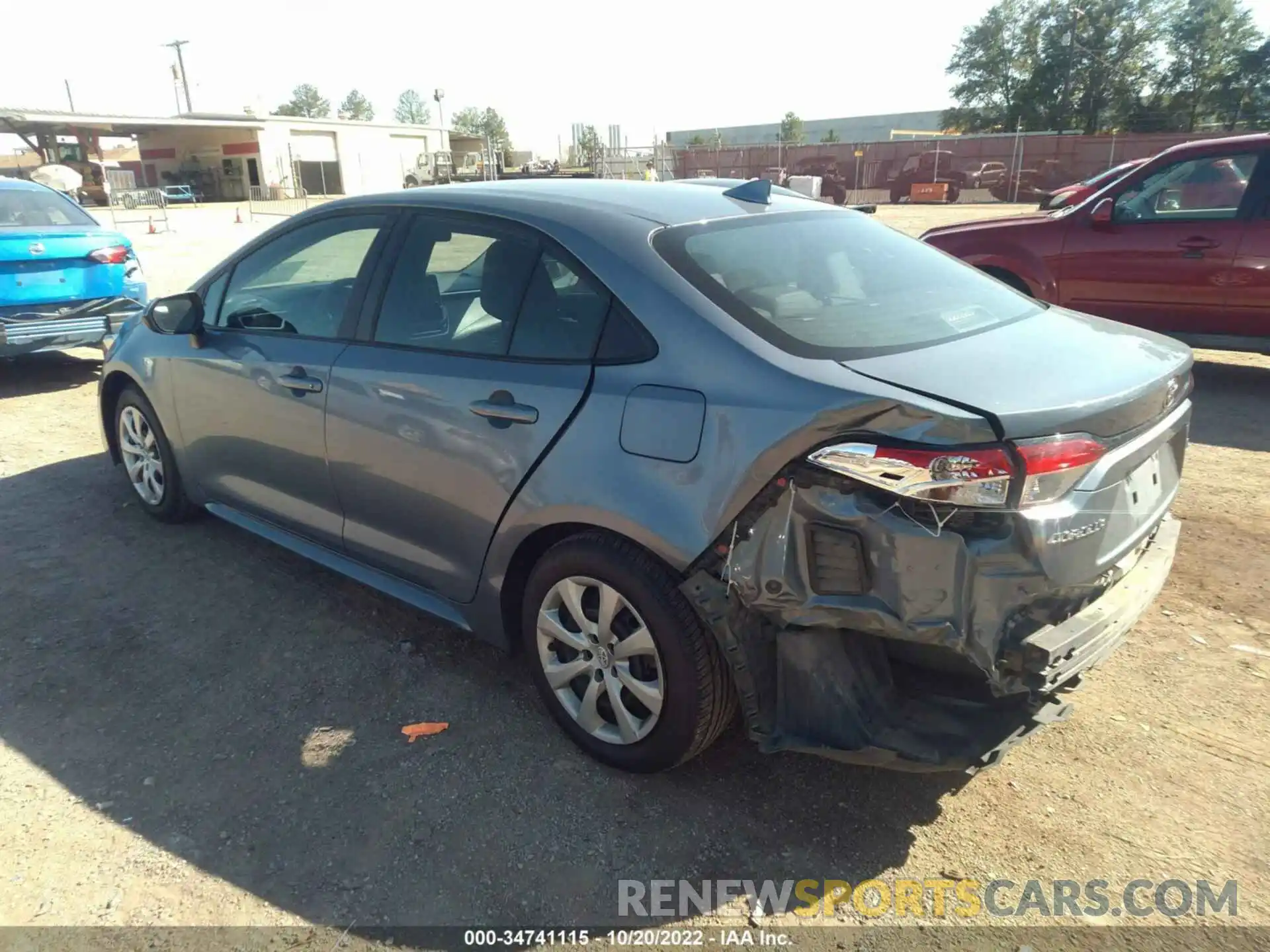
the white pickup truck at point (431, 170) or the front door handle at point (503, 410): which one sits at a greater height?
the white pickup truck at point (431, 170)

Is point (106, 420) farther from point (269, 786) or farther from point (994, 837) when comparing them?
point (994, 837)

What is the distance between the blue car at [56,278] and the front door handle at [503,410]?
633 centimetres

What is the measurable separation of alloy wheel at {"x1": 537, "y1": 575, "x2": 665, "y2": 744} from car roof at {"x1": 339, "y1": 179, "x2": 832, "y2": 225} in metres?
1.24

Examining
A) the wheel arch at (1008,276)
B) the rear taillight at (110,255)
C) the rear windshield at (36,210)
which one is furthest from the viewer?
the rear windshield at (36,210)

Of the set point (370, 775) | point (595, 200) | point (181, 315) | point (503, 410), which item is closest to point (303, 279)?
point (181, 315)

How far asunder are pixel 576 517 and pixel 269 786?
1.31m

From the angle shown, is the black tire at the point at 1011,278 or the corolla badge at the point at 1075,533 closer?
the corolla badge at the point at 1075,533

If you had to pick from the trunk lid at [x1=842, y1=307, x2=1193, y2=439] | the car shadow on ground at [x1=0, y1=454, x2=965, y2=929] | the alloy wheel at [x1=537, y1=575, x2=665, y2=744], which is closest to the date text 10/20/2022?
the car shadow on ground at [x1=0, y1=454, x2=965, y2=929]

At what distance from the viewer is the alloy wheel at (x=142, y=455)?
15.7 ft

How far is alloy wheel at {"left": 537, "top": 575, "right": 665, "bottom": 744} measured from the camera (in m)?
2.71

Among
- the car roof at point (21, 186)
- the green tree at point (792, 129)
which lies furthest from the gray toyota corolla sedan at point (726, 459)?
the green tree at point (792, 129)

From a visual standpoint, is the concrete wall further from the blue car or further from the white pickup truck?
the blue car

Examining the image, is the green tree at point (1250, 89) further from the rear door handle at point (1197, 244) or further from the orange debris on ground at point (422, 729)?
the orange debris on ground at point (422, 729)

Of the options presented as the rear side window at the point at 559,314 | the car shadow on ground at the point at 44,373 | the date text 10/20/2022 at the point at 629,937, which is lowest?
the date text 10/20/2022 at the point at 629,937
